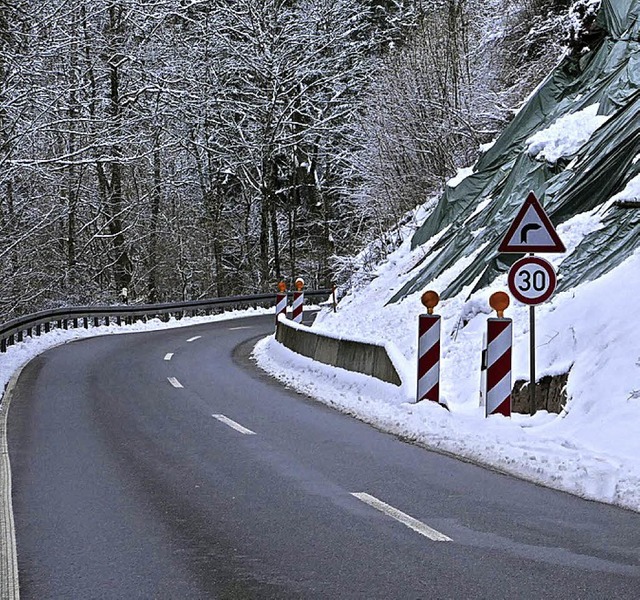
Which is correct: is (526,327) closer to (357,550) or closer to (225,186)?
(357,550)

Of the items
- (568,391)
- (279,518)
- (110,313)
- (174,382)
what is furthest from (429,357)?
(110,313)

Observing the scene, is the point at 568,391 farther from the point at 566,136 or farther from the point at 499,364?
the point at 566,136

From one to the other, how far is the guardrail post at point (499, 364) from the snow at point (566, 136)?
30.9 ft

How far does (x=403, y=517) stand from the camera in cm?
709

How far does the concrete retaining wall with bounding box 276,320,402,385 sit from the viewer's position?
45.0ft

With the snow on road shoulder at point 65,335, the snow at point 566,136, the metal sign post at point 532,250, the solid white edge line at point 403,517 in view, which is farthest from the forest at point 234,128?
the solid white edge line at point 403,517

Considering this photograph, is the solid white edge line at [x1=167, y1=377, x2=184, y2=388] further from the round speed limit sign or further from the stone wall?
the round speed limit sign

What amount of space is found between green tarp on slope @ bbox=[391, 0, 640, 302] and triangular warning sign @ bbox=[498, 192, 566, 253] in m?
3.84

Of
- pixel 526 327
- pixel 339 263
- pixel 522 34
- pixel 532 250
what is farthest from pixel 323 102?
pixel 532 250

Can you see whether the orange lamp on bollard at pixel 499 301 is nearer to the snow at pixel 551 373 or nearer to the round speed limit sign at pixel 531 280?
the round speed limit sign at pixel 531 280

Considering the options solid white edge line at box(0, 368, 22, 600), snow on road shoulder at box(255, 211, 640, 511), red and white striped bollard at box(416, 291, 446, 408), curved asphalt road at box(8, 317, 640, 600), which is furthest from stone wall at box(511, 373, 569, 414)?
solid white edge line at box(0, 368, 22, 600)

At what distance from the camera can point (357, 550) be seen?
6199 mm

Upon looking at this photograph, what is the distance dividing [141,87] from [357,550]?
31388 mm

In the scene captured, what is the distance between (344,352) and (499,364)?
198 inches
